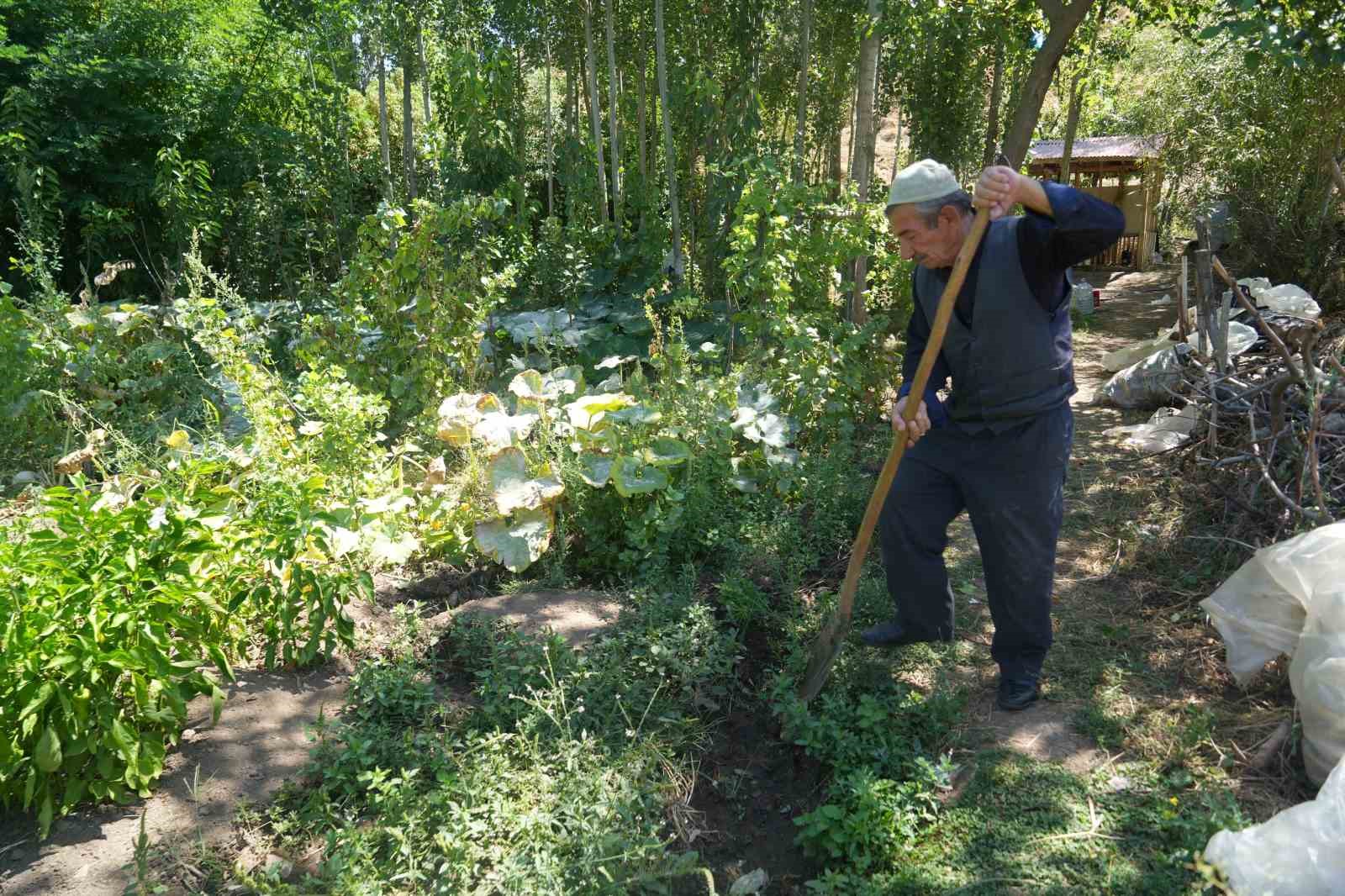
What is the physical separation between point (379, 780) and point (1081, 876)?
6.19ft

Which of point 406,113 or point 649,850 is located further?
point 406,113

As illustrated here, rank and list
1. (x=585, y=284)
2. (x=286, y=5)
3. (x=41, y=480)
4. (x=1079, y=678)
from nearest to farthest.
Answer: (x=1079, y=678) → (x=41, y=480) → (x=585, y=284) → (x=286, y=5)

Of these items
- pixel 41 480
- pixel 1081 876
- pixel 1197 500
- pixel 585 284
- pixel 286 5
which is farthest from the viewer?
pixel 286 5

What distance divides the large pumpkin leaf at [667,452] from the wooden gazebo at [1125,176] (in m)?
13.6

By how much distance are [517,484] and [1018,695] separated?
2.16 metres

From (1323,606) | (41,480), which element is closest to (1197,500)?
(1323,606)

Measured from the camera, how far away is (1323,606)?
2463 millimetres

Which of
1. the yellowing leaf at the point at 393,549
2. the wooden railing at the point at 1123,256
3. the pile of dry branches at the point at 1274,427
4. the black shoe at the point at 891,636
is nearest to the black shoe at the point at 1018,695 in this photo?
the black shoe at the point at 891,636

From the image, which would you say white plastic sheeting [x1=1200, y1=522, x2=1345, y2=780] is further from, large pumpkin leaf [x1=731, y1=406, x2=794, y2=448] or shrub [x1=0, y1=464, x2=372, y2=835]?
shrub [x1=0, y1=464, x2=372, y2=835]

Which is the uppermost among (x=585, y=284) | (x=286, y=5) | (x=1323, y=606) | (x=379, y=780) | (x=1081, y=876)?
(x=286, y=5)

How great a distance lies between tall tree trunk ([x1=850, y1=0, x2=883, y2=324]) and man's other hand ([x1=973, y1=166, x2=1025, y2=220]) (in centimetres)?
336

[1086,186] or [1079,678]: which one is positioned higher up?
[1086,186]

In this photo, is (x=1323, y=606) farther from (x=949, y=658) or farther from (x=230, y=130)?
(x=230, y=130)

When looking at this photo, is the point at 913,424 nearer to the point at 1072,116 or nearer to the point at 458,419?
the point at 458,419
